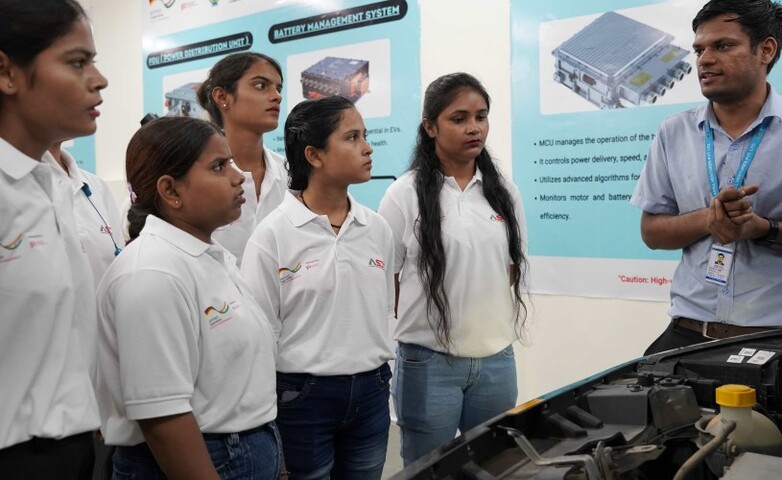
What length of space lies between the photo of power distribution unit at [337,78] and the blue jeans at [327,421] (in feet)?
7.69

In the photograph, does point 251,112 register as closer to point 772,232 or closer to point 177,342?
point 177,342

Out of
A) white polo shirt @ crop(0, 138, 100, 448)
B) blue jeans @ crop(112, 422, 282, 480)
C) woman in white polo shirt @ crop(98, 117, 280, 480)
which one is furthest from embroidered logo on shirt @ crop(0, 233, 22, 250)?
blue jeans @ crop(112, 422, 282, 480)

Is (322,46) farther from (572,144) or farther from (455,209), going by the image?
(455,209)

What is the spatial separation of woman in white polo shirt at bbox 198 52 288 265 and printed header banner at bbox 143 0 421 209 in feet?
4.50

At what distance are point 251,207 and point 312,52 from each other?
2.05 metres

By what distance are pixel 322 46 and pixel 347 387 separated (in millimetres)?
2716

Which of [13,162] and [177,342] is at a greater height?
[13,162]

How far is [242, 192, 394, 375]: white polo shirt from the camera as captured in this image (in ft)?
5.79

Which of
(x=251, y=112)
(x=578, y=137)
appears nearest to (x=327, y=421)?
(x=251, y=112)

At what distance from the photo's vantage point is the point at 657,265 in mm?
2895

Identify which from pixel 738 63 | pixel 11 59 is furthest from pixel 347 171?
pixel 738 63

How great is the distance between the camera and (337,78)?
3.98 metres

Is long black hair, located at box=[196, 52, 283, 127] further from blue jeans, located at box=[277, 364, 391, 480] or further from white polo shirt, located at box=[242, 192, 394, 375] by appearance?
blue jeans, located at box=[277, 364, 391, 480]

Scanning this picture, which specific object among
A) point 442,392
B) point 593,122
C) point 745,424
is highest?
point 593,122
